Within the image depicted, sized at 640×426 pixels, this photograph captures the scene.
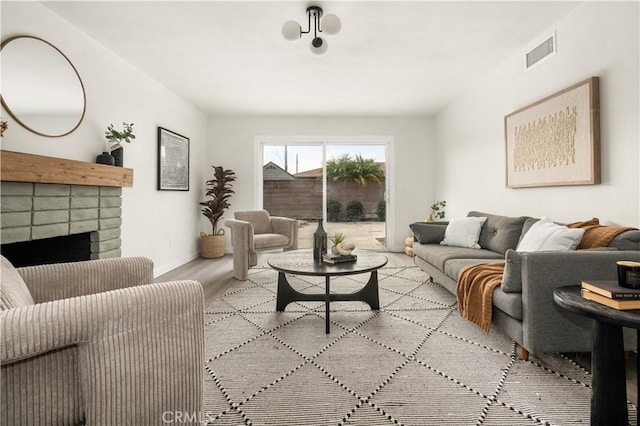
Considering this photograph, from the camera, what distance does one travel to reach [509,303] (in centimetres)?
181

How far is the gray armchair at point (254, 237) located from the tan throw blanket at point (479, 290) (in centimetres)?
231

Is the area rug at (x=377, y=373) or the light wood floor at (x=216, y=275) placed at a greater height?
the light wood floor at (x=216, y=275)

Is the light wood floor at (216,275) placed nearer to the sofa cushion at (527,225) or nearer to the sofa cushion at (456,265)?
the sofa cushion at (456,265)

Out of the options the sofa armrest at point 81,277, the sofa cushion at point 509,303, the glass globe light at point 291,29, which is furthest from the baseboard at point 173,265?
the sofa cushion at point 509,303

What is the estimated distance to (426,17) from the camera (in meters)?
2.54

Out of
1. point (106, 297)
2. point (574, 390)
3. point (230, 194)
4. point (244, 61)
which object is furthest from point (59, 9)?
point (574, 390)

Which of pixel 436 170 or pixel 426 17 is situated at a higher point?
pixel 426 17

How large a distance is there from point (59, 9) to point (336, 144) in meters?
3.93

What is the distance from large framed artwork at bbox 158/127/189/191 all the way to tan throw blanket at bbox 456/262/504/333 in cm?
353

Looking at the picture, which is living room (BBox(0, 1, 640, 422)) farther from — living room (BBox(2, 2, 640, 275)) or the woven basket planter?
the woven basket planter

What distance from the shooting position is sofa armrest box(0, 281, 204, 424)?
862mm

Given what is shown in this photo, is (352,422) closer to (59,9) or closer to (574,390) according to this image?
(574,390)

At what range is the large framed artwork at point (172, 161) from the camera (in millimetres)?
4012

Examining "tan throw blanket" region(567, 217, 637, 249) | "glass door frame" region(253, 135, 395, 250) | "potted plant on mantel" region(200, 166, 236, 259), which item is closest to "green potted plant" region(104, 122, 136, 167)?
"potted plant on mantel" region(200, 166, 236, 259)
